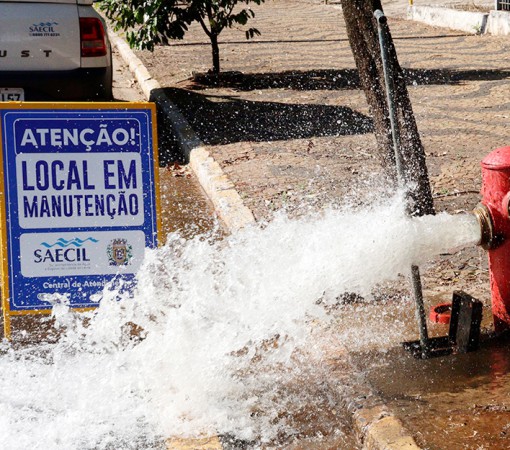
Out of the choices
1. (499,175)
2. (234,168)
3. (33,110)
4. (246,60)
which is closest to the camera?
(499,175)

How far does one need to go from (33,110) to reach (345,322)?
1855 millimetres

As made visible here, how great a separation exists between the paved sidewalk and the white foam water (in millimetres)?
698

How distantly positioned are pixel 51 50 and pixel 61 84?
29 centimetres

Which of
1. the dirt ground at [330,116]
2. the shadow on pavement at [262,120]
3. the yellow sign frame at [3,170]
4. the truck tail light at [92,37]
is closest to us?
the yellow sign frame at [3,170]

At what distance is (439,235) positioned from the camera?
4.43 m

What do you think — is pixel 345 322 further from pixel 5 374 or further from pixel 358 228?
pixel 5 374

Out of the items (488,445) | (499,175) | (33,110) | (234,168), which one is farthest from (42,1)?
(488,445)

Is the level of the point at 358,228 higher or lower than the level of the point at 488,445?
higher

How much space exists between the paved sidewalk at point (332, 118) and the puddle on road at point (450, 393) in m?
0.02

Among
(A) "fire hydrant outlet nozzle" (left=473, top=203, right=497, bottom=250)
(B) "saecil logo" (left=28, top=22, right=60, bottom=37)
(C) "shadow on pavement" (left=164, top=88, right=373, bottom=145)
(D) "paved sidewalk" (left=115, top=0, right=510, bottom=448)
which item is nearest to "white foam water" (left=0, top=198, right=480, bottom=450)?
(A) "fire hydrant outlet nozzle" (left=473, top=203, right=497, bottom=250)

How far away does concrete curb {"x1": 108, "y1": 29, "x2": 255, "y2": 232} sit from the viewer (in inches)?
259

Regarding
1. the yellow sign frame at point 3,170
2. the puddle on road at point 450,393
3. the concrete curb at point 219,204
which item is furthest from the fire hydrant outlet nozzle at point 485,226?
the yellow sign frame at point 3,170

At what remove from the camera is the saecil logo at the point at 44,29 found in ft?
25.8

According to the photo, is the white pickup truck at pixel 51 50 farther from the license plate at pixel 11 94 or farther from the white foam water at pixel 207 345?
the white foam water at pixel 207 345
